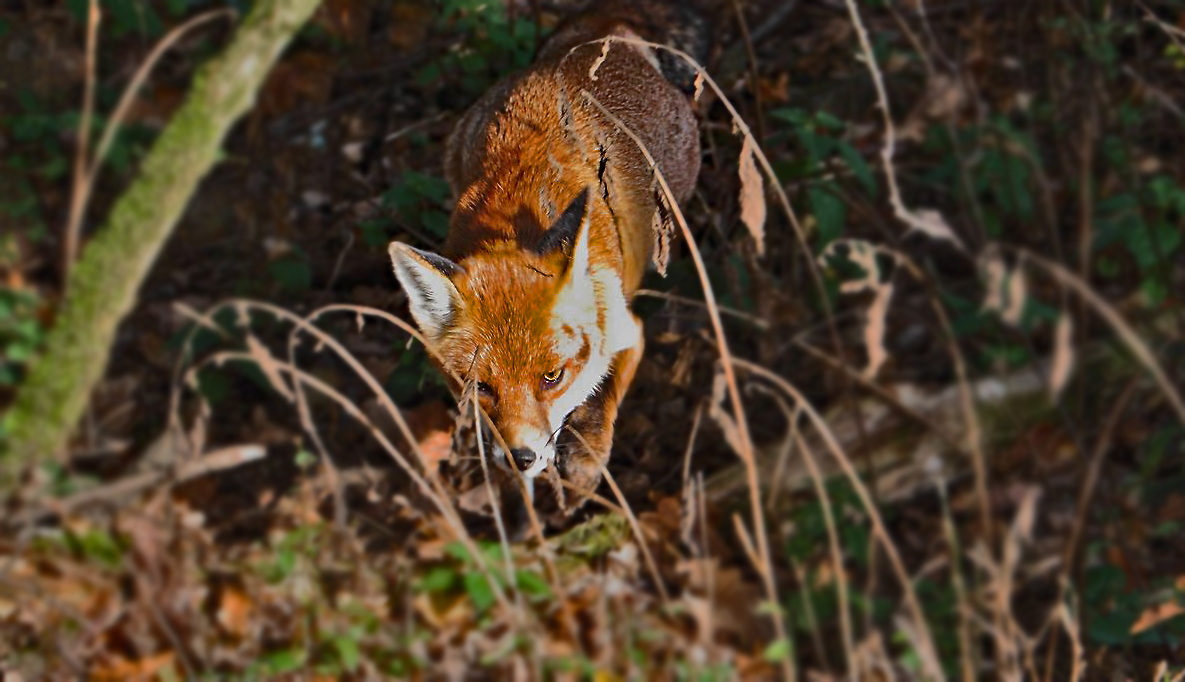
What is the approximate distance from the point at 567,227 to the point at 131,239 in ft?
11.2

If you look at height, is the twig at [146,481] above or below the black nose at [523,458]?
below

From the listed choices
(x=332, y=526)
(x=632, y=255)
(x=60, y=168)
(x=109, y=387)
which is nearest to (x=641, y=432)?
(x=632, y=255)

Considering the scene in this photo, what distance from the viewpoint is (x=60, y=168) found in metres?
6.11

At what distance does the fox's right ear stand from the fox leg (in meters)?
0.57

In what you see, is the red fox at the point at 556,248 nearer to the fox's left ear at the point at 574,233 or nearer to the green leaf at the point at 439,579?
the fox's left ear at the point at 574,233

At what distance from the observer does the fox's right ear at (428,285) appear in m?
3.03

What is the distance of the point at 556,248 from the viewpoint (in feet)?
10.4

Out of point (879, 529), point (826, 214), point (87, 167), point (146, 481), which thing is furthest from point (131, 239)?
point (879, 529)

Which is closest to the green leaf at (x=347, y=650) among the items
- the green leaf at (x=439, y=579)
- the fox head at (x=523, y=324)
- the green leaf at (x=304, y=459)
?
the green leaf at (x=439, y=579)

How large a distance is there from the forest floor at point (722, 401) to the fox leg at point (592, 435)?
0.85 feet

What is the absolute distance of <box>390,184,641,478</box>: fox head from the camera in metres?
3.11

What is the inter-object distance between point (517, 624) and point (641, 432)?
1502 millimetres

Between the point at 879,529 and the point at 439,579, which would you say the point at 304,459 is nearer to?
the point at 439,579

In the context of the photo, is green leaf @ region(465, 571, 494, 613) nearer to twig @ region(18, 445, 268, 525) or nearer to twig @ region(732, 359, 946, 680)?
twig @ region(18, 445, 268, 525)
